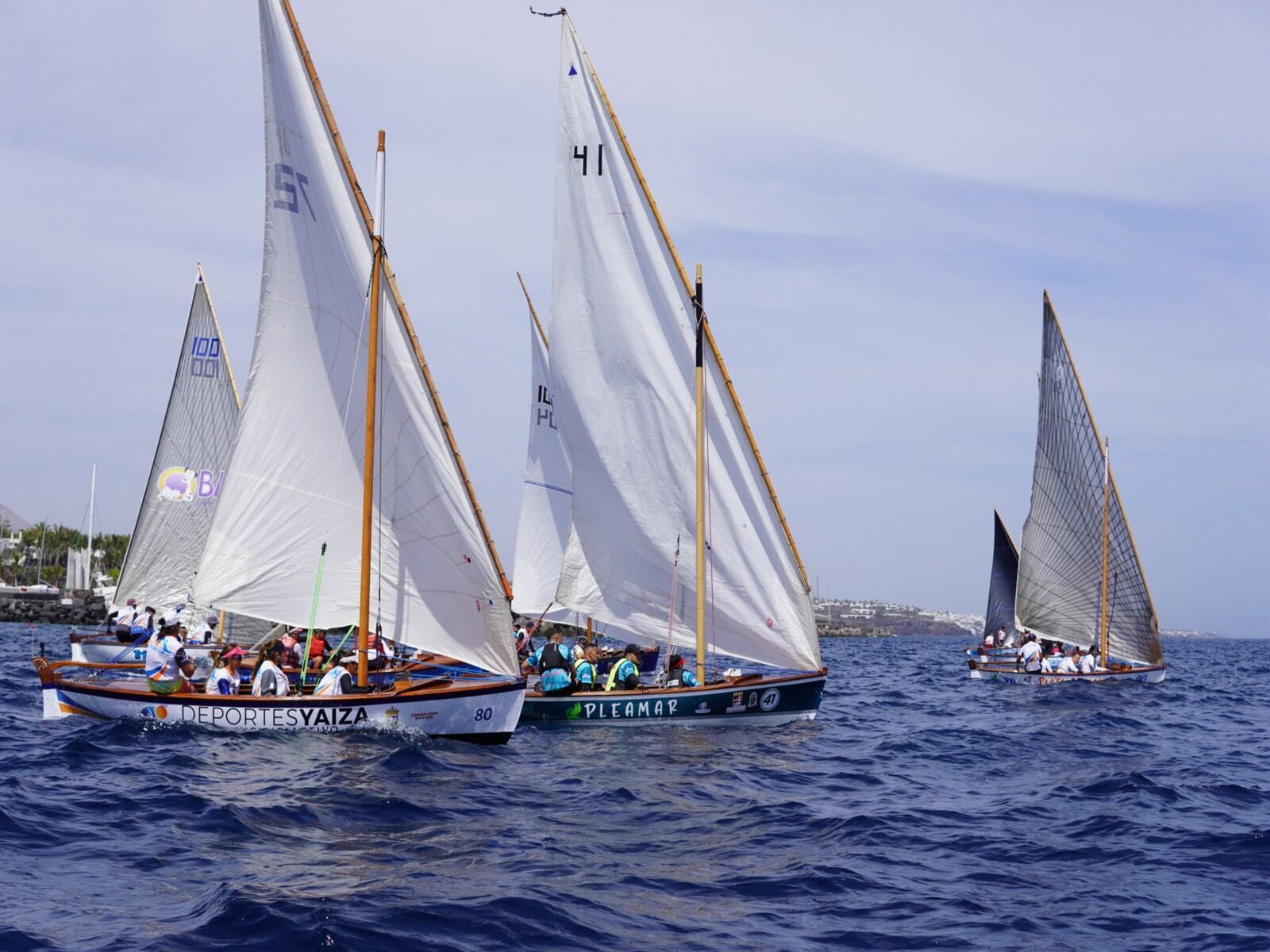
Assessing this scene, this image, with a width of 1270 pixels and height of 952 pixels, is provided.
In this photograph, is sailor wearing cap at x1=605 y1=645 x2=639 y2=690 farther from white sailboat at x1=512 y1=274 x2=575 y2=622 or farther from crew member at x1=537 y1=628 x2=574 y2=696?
white sailboat at x1=512 y1=274 x2=575 y2=622

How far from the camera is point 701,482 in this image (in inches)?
1151

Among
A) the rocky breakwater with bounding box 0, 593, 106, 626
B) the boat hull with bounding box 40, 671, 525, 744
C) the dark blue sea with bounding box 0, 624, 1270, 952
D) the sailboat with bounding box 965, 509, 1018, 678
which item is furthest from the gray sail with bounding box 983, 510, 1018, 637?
the rocky breakwater with bounding box 0, 593, 106, 626

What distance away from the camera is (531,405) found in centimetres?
4328

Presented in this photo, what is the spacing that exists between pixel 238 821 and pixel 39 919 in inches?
183

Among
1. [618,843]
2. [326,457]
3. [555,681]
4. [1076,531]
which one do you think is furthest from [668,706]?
[1076,531]

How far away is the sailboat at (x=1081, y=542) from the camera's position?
2032 inches

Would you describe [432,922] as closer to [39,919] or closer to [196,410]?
[39,919]

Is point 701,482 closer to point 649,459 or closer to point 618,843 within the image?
point 649,459

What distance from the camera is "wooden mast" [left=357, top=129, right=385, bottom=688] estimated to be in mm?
24500

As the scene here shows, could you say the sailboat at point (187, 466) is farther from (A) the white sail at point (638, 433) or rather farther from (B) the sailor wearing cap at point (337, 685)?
(B) the sailor wearing cap at point (337, 685)

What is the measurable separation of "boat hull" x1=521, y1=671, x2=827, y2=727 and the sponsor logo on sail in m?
23.4

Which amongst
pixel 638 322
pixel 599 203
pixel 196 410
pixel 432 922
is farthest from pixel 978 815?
pixel 196 410

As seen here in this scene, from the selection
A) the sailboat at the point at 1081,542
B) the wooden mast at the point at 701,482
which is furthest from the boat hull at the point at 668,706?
the sailboat at the point at 1081,542

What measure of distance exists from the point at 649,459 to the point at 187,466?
81.2 feet
